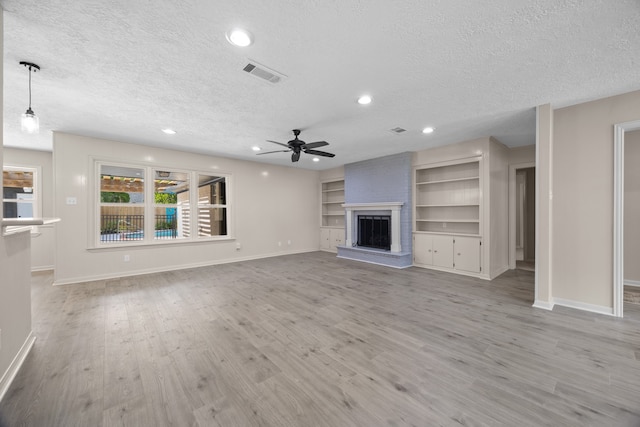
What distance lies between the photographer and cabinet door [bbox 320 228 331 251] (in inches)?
315

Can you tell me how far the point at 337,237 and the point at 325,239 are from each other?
21.2 inches

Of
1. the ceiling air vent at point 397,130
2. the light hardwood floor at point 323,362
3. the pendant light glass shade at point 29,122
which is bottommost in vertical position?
the light hardwood floor at point 323,362

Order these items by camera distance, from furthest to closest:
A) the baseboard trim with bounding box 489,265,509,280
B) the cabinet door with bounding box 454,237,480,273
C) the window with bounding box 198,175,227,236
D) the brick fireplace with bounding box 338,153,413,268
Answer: the window with bounding box 198,175,227,236, the brick fireplace with bounding box 338,153,413,268, the cabinet door with bounding box 454,237,480,273, the baseboard trim with bounding box 489,265,509,280

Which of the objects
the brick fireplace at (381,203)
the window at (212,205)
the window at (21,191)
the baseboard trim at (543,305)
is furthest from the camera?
the window at (212,205)

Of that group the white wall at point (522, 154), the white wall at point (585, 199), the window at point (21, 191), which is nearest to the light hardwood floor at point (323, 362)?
the white wall at point (585, 199)

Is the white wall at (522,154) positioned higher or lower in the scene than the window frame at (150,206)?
higher

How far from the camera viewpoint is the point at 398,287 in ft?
13.4

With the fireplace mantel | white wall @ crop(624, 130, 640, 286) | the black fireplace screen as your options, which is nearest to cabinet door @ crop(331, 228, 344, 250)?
the black fireplace screen

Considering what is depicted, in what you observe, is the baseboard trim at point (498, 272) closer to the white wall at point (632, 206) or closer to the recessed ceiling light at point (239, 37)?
the white wall at point (632, 206)

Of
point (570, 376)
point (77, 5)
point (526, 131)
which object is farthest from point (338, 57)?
point (526, 131)

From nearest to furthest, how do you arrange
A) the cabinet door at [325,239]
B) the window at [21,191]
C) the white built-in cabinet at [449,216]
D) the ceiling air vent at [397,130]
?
the ceiling air vent at [397,130] < the white built-in cabinet at [449,216] < the window at [21,191] < the cabinet door at [325,239]

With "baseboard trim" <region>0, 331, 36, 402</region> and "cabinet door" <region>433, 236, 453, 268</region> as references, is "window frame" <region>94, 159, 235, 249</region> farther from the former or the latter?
"cabinet door" <region>433, 236, 453, 268</region>

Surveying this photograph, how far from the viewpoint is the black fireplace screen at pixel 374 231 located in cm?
617

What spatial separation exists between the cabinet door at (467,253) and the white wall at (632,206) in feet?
7.10
